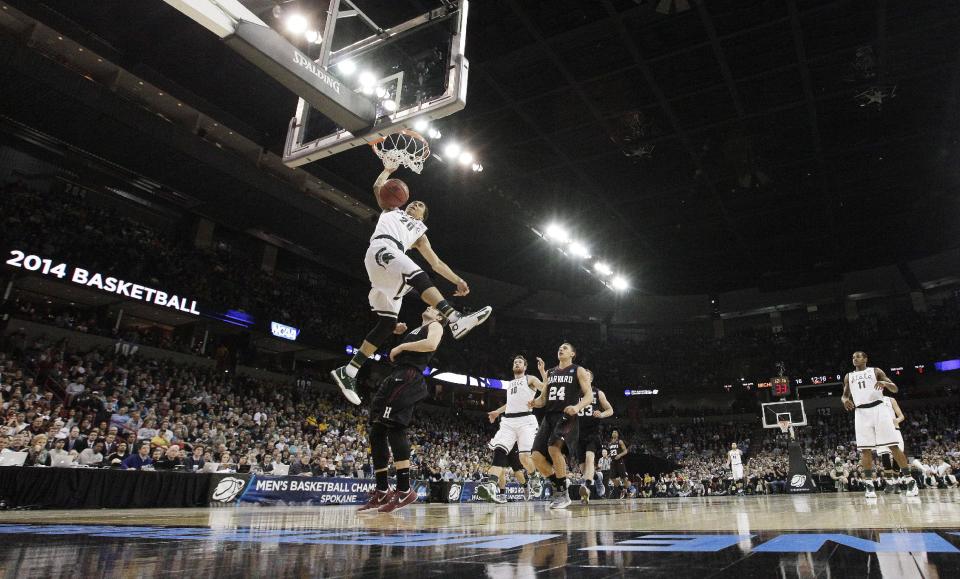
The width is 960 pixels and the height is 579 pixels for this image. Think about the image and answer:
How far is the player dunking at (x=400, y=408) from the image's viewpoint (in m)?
4.31

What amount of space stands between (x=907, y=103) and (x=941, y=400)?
2087cm

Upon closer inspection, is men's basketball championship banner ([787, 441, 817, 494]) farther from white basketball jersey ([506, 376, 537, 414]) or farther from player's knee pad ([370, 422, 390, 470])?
player's knee pad ([370, 422, 390, 470])

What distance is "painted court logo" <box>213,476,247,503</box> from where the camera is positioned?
10.4 m

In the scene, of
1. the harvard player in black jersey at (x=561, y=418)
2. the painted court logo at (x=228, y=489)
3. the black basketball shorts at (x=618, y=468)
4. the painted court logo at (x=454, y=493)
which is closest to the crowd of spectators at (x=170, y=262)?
the painted court logo at (x=228, y=489)

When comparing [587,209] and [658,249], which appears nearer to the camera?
[587,209]

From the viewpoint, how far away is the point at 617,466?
2622 cm

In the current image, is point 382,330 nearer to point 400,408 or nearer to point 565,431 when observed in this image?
point 400,408

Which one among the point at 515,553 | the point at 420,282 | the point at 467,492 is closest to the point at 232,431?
the point at 467,492

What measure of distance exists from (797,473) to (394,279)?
18946 millimetres

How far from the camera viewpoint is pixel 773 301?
3228 cm

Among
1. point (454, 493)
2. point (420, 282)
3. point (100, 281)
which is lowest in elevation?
point (454, 493)

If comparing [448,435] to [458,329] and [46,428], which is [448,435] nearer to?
[46,428]

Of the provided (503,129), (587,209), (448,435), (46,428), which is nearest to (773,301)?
(587,209)

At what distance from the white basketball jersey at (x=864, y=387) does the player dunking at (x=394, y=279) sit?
6253 millimetres
